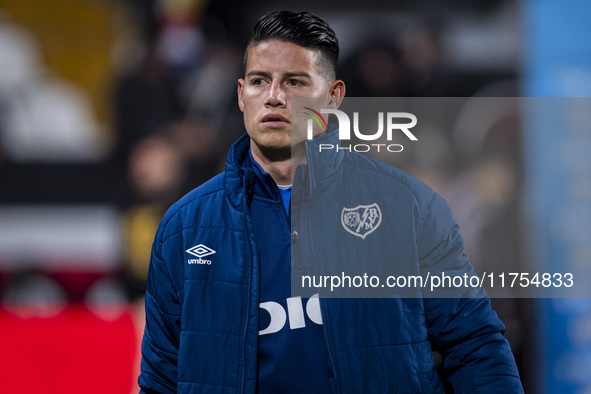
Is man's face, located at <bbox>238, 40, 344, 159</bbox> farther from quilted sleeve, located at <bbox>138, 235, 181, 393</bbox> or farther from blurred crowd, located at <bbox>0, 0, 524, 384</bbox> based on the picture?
blurred crowd, located at <bbox>0, 0, 524, 384</bbox>

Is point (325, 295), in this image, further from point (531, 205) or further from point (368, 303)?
point (531, 205)

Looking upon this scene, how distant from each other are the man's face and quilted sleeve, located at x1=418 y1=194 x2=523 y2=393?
16.2 inches

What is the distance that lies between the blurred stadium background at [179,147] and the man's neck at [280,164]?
1.20 metres

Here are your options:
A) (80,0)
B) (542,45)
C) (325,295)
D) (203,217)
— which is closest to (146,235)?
(80,0)

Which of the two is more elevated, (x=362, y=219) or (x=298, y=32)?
(x=298, y=32)

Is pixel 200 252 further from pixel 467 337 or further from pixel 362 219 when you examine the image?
pixel 467 337

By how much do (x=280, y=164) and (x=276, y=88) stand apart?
0.19 meters

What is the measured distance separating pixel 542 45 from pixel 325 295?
99.0 inches

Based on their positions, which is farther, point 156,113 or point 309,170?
point 156,113

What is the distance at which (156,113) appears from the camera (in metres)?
3.59

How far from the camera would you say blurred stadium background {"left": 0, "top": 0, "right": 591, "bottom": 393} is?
314 centimetres

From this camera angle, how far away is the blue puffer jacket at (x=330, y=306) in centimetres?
142

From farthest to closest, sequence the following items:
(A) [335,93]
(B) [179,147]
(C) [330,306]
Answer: (B) [179,147]
(A) [335,93]
(C) [330,306]

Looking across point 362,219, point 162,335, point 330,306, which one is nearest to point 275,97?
point 362,219
